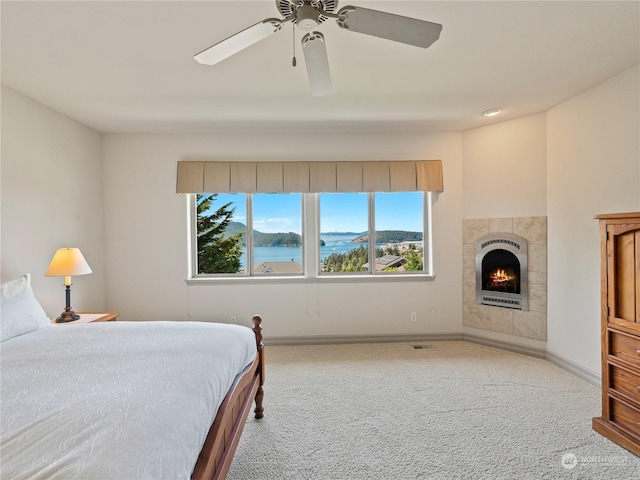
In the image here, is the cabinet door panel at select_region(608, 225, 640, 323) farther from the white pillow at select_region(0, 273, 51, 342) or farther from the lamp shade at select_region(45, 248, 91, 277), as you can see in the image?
the lamp shade at select_region(45, 248, 91, 277)

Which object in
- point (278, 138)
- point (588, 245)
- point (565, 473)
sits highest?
point (278, 138)

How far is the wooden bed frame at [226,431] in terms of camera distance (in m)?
1.21

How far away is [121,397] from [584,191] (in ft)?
12.4

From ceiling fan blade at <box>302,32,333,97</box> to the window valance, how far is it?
190 centimetres

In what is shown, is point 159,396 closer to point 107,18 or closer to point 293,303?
point 107,18

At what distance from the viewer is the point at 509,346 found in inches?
139

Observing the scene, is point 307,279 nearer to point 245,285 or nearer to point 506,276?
point 245,285

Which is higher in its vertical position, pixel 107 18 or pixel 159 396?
pixel 107 18

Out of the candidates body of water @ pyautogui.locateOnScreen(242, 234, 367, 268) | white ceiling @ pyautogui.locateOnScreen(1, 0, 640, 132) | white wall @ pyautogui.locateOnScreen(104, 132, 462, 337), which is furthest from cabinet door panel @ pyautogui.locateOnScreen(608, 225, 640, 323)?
body of water @ pyautogui.locateOnScreen(242, 234, 367, 268)

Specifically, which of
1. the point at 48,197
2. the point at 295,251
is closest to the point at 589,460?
the point at 295,251

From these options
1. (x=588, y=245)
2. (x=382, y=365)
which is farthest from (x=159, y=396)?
(x=588, y=245)

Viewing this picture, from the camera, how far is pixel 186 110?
312 cm

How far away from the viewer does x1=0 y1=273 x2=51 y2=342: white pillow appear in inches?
80.0

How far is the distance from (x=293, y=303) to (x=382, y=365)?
4.29 feet
